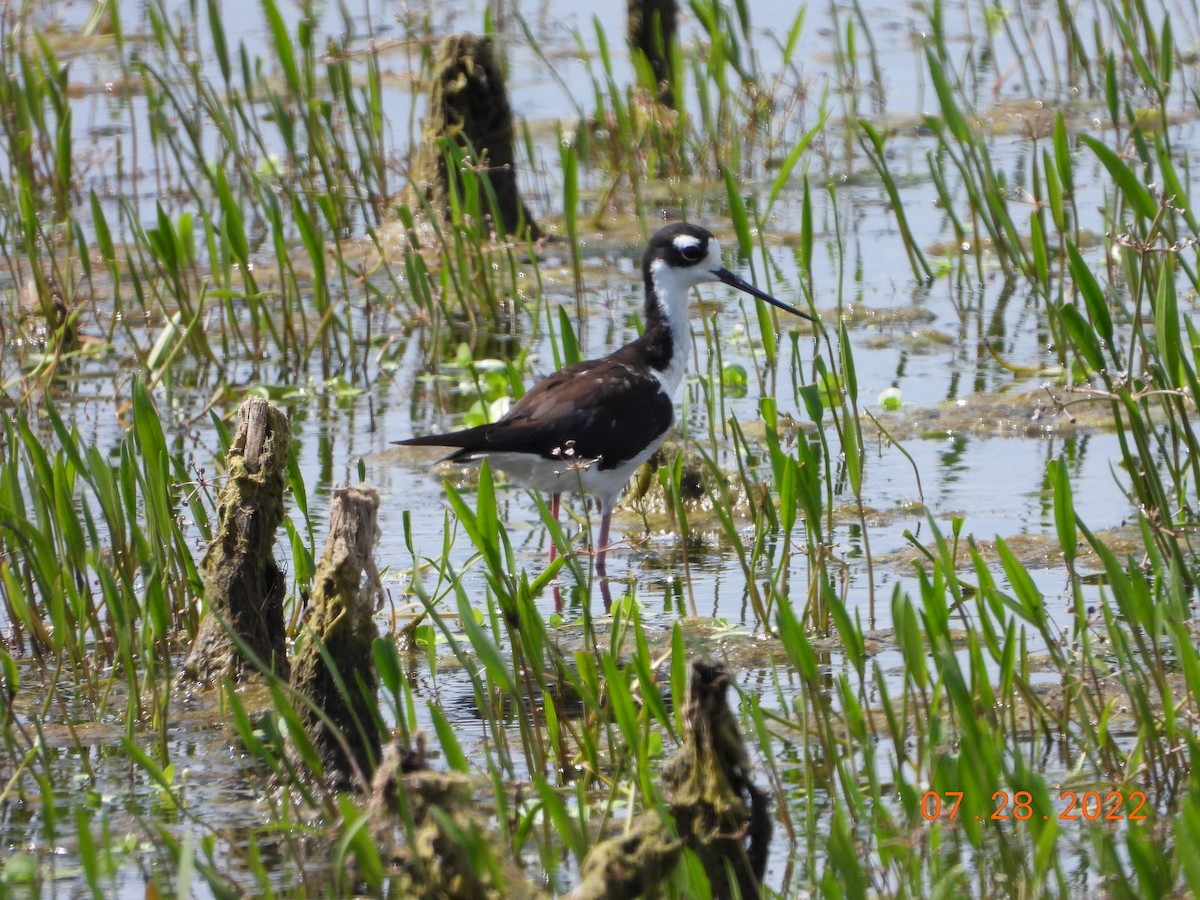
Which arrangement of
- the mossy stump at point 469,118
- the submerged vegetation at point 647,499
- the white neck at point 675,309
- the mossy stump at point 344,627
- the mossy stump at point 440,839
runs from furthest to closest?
1. the mossy stump at point 469,118
2. the white neck at point 675,309
3. the mossy stump at point 344,627
4. the submerged vegetation at point 647,499
5. the mossy stump at point 440,839

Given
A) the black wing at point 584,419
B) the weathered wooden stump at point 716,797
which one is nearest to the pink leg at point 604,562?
the black wing at point 584,419

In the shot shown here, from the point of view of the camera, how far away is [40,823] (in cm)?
380

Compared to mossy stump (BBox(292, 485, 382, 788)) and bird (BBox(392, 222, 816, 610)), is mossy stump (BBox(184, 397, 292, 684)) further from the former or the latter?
bird (BBox(392, 222, 816, 610))

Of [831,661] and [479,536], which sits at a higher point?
[479,536]

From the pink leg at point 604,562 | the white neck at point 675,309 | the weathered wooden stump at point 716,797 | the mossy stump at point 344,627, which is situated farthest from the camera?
the white neck at point 675,309

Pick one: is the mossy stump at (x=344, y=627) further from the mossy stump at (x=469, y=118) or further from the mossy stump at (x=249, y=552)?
the mossy stump at (x=469, y=118)

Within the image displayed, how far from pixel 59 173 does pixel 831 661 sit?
443cm

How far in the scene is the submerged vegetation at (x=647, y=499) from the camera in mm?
3242

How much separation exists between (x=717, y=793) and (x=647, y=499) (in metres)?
3.42

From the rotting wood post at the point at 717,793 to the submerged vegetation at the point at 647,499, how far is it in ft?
0.15

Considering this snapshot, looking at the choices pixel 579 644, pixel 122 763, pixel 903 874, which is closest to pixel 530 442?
pixel 579 644

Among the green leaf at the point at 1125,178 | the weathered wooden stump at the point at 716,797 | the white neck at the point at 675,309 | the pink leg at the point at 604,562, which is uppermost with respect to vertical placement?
the green leaf at the point at 1125,178

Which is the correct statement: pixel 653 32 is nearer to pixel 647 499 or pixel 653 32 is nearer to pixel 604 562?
pixel 647 499

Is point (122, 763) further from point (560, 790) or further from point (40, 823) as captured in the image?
point (560, 790)
